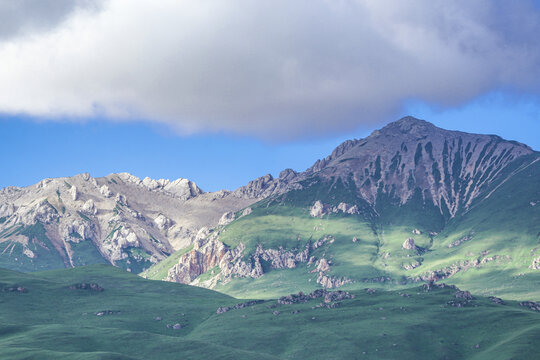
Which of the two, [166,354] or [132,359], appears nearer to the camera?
[132,359]

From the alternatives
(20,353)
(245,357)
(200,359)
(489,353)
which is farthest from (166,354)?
(489,353)

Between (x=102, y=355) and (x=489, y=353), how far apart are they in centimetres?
12397

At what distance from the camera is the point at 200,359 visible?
19088 cm

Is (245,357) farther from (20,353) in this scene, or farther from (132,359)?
(20,353)

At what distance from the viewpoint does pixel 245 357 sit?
618 feet

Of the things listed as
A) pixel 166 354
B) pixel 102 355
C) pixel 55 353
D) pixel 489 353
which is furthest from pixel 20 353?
pixel 489 353

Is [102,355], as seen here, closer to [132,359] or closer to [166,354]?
[132,359]

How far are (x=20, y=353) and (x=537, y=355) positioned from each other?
15482 cm

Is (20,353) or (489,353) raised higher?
(20,353)

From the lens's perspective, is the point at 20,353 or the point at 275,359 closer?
the point at 20,353

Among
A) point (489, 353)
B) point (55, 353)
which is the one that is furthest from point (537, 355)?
point (55, 353)

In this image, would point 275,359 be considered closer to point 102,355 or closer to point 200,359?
point 200,359

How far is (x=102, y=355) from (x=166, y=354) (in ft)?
96.8

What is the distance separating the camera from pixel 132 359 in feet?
575
